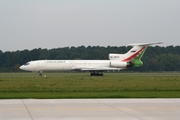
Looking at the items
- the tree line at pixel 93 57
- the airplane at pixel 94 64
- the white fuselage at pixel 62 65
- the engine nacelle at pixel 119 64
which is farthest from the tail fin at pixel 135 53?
the tree line at pixel 93 57

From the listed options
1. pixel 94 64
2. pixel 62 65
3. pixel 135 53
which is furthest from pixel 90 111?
pixel 135 53

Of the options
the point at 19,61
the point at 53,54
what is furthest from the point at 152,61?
the point at 19,61

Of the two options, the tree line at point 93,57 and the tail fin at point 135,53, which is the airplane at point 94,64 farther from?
the tree line at point 93,57

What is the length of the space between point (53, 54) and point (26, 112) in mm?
125234

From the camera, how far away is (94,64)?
66125 mm

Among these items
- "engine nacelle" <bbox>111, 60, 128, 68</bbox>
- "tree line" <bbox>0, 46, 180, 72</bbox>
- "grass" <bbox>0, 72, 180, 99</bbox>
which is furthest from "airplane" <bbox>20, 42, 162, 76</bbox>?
"tree line" <bbox>0, 46, 180, 72</bbox>

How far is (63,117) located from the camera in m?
12.5

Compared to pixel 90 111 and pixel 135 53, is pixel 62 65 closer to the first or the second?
pixel 135 53

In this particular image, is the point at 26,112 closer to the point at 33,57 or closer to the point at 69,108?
the point at 69,108

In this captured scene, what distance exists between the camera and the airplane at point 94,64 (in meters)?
64.9

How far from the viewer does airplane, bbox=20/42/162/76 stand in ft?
213

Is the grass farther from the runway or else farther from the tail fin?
the tail fin

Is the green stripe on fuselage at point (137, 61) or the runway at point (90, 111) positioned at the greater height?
the green stripe on fuselage at point (137, 61)

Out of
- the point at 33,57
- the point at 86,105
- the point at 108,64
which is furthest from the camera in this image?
the point at 33,57
